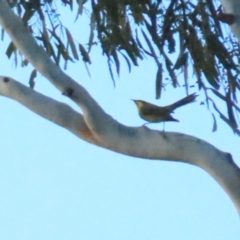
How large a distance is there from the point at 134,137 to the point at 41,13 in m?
0.92

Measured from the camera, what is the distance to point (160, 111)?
2561 mm

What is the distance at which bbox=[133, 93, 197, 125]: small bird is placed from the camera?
99.0 inches

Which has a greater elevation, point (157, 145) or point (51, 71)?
point (51, 71)

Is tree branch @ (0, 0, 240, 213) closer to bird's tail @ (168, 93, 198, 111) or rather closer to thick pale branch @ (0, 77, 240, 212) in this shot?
thick pale branch @ (0, 77, 240, 212)

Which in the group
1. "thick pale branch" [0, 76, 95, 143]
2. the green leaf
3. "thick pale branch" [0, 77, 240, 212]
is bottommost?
"thick pale branch" [0, 77, 240, 212]

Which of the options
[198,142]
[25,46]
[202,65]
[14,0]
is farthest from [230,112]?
[14,0]

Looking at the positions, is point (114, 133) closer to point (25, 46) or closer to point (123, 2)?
point (25, 46)

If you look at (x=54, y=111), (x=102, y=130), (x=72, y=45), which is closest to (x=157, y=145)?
(x=102, y=130)

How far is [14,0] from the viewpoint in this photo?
10.6 ft

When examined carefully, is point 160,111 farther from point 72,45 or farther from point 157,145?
point 72,45

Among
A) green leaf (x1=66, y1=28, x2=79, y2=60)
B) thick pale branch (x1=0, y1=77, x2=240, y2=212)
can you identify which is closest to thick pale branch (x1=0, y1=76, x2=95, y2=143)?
thick pale branch (x1=0, y1=77, x2=240, y2=212)

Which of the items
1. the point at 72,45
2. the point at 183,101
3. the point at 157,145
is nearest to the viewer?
the point at 157,145

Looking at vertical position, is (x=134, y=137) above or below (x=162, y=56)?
below

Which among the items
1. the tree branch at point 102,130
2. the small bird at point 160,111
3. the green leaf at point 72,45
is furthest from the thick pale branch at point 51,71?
the green leaf at point 72,45
